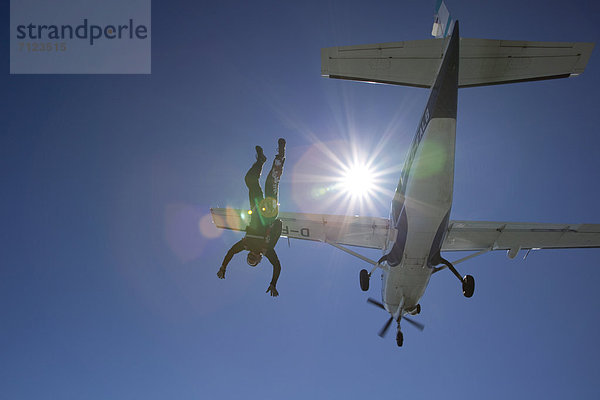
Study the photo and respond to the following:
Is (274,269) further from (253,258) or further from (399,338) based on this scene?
(399,338)

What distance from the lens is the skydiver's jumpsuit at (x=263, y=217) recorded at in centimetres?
759

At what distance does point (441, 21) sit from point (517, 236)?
27.6ft

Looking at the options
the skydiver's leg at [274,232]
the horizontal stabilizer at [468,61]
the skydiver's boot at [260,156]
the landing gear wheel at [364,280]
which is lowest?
the landing gear wheel at [364,280]

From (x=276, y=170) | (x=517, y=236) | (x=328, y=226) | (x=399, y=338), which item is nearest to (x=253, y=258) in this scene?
(x=276, y=170)

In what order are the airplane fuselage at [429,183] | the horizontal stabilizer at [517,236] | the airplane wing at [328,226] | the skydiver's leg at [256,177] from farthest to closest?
the airplane wing at [328,226]
the horizontal stabilizer at [517,236]
the airplane fuselage at [429,183]
the skydiver's leg at [256,177]

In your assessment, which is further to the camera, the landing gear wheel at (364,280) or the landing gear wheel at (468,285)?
the landing gear wheel at (364,280)

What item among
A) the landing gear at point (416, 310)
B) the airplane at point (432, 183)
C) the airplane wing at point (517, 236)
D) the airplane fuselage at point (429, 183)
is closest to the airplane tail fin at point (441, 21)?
the airplane at point (432, 183)

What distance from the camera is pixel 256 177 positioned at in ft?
25.0

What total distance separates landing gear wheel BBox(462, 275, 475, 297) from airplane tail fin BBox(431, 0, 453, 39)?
7.68 metres

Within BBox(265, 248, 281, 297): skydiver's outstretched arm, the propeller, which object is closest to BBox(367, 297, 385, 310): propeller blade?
the propeller

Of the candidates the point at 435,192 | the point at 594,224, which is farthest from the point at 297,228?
the point at 594,224

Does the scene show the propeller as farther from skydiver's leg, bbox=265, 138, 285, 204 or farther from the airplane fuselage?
skydiver's leg, bbox=265, 138, 285, 204

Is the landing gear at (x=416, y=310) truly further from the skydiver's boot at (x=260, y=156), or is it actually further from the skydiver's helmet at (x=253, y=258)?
the skydiver's boot at (x=260, y=156)

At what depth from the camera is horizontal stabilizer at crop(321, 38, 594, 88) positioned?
11.4 metres
